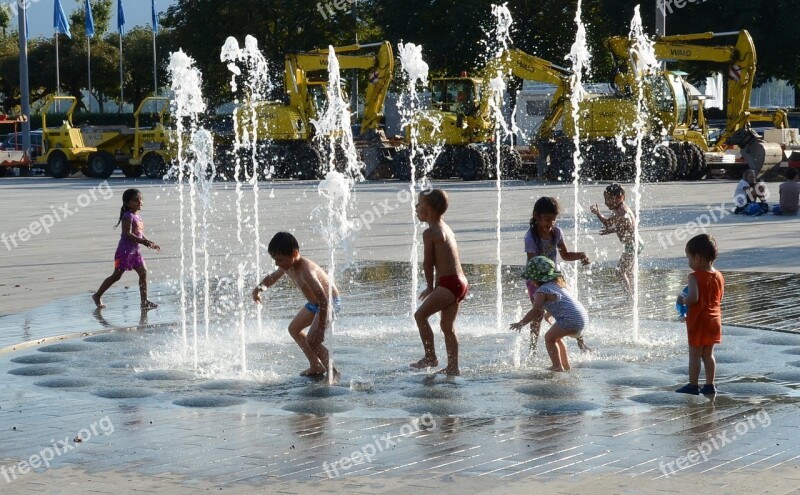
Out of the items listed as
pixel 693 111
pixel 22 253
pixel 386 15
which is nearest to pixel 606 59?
pixel 386 15

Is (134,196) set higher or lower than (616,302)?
higher

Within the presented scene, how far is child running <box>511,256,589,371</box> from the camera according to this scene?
8.08 meters

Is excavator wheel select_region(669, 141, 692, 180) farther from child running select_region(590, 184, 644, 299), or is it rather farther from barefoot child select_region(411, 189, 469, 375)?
barefoot child select_region(411, 189, 469, 375)

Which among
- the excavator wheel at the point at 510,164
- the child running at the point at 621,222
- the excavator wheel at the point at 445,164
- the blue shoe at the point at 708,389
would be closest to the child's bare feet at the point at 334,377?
the blue shoe at the point at 708,389

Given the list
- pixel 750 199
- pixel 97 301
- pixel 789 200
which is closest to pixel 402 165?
pixel 750 199

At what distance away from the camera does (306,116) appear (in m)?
37.9

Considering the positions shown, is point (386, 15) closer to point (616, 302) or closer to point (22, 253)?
point (22, 253)

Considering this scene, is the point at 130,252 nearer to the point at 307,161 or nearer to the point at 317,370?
the point at 317,370

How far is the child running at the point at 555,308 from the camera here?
808 cm

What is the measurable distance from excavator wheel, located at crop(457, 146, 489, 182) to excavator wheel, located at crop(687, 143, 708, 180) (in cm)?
A: 577

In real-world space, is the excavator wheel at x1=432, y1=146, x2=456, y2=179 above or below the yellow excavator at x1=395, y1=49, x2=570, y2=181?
below

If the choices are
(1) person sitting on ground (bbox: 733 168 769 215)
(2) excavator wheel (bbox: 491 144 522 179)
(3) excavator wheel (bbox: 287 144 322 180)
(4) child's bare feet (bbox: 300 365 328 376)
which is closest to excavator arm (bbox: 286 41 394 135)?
(3) excavator wheel (bbox: 287 144 322 180)

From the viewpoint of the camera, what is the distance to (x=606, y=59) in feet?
171

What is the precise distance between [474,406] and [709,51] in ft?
91.4
